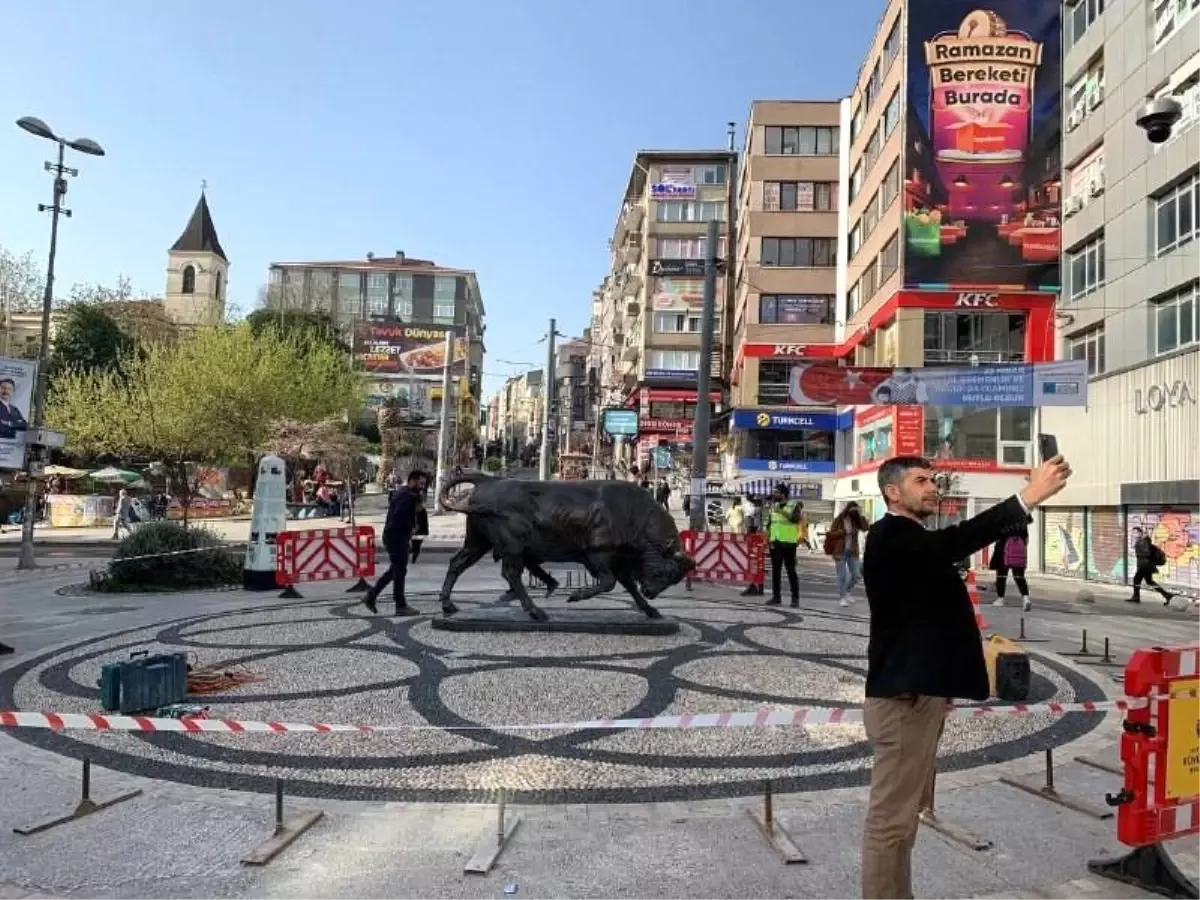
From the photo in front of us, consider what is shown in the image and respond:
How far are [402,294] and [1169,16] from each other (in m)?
104

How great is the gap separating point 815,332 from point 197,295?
234ft

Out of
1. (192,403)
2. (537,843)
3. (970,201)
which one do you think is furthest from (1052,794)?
(192,403)

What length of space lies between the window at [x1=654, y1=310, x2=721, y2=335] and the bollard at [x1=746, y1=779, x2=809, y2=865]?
5873 cm

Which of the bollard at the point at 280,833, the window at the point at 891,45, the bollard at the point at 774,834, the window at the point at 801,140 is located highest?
the window at the point at 801,140

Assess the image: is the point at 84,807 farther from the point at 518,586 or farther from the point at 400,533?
the point at 400,533

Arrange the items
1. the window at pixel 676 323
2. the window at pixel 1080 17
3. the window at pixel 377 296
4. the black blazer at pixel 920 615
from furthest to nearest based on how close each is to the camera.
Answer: the window at pixel 377 296 → the window at pixel 676 323 → the window at pixel 1080 17 → the black blazer at pixel 920 615

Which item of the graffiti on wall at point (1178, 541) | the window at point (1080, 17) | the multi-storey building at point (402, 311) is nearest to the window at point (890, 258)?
the window at point (1080, 17)

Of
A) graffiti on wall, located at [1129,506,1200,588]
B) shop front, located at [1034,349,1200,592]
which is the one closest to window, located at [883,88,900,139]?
shop front, located at [1034,349,1200,592]

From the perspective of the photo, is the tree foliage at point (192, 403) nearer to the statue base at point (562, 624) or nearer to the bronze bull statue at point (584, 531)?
the statue base at point (562, 624)

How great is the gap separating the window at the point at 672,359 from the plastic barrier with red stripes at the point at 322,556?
47.7 meters

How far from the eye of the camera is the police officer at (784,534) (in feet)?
47.2

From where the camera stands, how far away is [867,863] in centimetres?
354

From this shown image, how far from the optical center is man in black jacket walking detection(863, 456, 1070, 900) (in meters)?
3.45

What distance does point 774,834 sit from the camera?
15.5 feet
